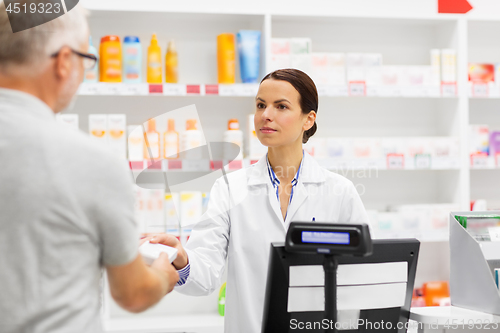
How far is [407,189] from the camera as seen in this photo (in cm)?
350

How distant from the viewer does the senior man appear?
30.0 inches

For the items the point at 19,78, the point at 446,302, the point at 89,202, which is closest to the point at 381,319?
the point at 89,202

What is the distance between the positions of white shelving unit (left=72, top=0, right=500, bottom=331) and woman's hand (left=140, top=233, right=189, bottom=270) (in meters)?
1.52

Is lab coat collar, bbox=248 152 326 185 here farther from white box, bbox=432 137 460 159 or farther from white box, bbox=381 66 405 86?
white box, bbox=432 137 460 159

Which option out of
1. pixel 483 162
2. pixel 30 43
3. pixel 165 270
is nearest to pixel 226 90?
pixel 483 162

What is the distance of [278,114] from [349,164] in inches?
51.4

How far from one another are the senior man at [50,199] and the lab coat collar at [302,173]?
3.38 feet

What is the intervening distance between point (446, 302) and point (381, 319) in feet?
7.04

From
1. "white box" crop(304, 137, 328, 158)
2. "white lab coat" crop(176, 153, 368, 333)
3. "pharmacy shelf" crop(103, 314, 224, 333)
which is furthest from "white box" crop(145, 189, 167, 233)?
"white lab coat" crop(176, 153, 368, 333)

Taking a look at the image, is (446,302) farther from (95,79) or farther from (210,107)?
(95,79)

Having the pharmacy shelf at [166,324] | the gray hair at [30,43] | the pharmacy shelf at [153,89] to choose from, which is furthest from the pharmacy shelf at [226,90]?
the gray hair at [30,43]

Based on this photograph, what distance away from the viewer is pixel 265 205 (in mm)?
1806

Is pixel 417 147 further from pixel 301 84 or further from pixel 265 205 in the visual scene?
pixel 265 205

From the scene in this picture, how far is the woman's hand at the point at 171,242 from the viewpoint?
1331 millimetres
